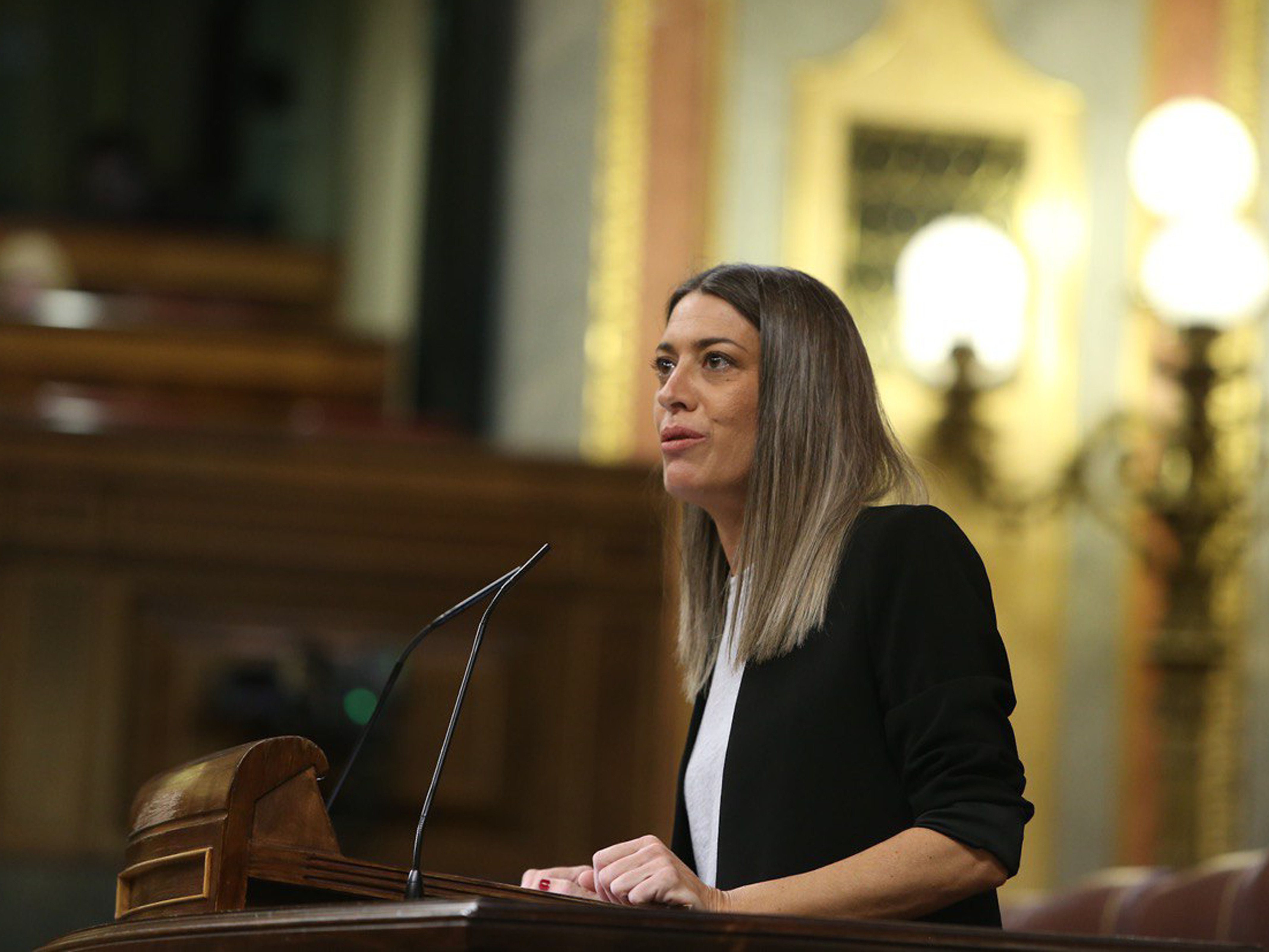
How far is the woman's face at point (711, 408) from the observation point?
1957 millimetres

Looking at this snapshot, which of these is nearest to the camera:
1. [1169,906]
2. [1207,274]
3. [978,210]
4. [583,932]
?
[583,932]

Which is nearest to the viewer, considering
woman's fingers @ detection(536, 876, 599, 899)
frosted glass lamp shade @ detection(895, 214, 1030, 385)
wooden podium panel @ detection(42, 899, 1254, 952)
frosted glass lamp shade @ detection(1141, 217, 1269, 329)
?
wooden podium panel @ detection(42, 899, 1254, 952)

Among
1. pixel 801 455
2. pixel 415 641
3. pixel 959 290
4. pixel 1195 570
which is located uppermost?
pixel 959 290

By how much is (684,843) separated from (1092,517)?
3.96m

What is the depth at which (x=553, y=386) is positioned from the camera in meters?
5.75

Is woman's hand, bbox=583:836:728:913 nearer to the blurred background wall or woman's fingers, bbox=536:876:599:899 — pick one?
woman's fingers, bbox=536:876:599:899

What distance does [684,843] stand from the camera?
2.02 metres

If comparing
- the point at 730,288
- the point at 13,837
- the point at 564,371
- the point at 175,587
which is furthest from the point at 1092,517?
the point at 730,288

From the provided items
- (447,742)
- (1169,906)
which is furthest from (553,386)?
(447,742)

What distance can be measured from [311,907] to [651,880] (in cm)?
31

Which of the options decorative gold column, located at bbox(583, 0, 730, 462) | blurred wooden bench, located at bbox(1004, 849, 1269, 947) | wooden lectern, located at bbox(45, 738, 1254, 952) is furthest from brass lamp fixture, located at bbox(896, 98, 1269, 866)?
wooden lectern, located at bbox(45, 738, 1254, 952)

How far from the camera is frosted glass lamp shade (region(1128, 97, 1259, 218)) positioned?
17.1 ft

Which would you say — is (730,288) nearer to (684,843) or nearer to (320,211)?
(684,843)

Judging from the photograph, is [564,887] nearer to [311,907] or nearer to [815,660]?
[815,660]
